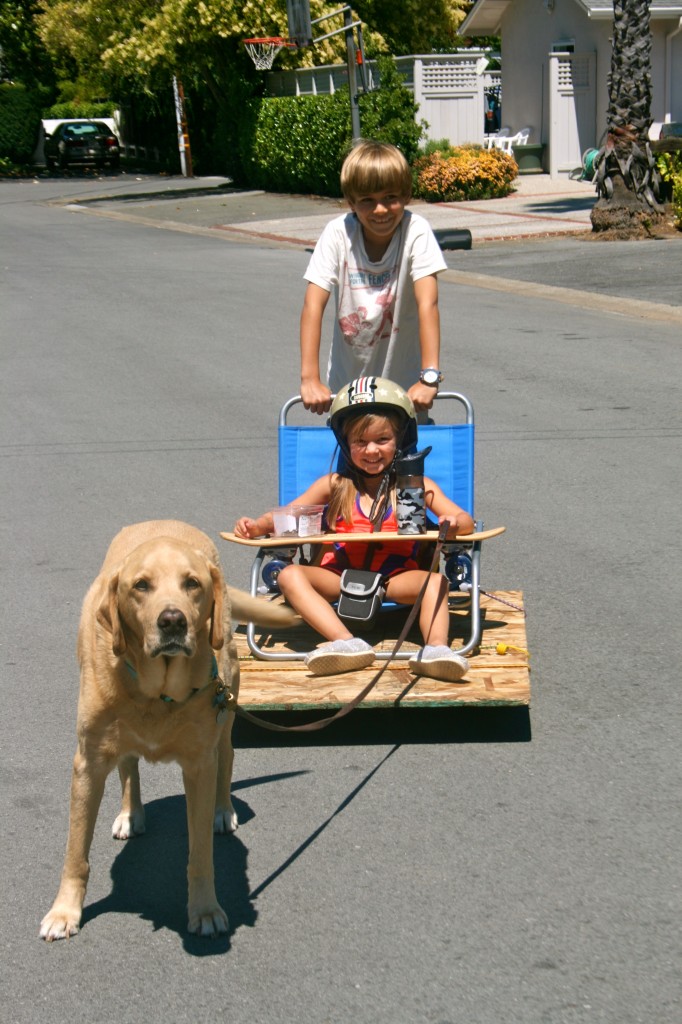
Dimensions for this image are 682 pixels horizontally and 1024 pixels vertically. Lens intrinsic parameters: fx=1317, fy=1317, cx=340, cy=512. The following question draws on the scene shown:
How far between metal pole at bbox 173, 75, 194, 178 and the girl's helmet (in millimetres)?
36709

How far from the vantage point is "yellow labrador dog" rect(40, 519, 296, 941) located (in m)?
3.43

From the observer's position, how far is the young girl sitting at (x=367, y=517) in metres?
5.11

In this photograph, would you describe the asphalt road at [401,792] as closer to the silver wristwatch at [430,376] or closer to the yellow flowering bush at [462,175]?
the silver wristwatch at [430,376]

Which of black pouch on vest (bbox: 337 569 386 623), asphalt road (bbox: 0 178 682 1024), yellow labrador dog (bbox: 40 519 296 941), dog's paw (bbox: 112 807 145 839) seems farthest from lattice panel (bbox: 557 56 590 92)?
yellow labrador dog (bbox: 40 519 296 941)

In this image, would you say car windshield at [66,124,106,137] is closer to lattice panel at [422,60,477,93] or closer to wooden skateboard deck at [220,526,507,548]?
lattice panel at [422,60,477,93]

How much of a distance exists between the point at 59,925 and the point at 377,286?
3.05m

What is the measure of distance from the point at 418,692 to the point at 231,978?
155 cm

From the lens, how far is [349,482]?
5.41m

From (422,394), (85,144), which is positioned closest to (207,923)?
(422,394)

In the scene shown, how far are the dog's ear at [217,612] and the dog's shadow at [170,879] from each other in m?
0.76

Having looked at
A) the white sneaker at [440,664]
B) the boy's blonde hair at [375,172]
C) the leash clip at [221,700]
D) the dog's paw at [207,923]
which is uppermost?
the boy's blonde hair at [375,172]

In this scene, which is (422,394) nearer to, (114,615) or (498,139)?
(114,615)

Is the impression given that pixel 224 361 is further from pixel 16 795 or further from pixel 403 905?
pixel 403 905

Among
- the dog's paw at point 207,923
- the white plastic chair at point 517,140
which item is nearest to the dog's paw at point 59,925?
the dog's paw at point 207,923
